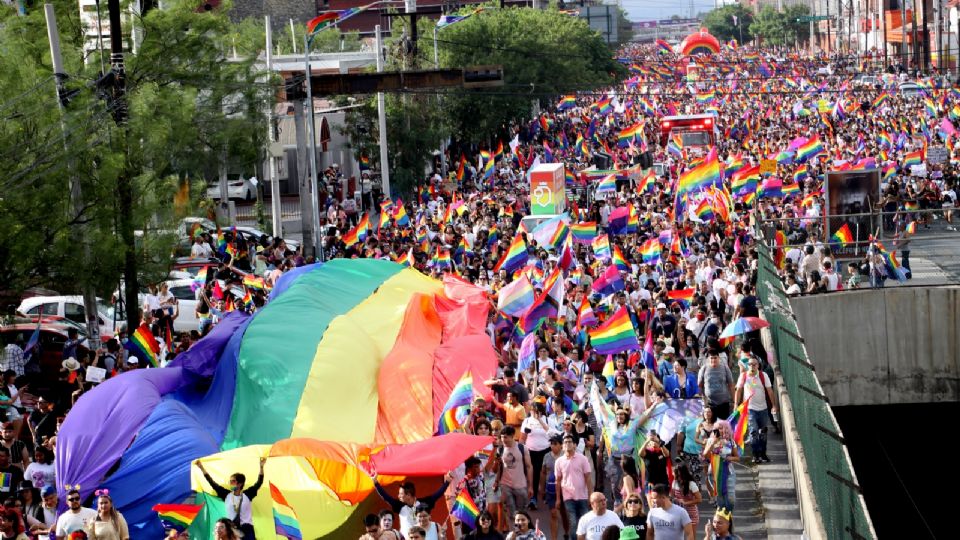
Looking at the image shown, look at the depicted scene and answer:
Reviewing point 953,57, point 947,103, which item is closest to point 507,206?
point 947,103

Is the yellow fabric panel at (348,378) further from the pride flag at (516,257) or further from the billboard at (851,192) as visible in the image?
the billboard at (851,192)

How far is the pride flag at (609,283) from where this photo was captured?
2212 centimetres

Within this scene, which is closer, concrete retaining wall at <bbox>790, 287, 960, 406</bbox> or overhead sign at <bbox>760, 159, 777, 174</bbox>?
concrete retaining wall at <bbox>790, 287, 960, 406</bbox>

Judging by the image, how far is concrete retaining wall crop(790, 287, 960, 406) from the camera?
1019 inches

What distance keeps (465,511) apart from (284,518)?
1.48 meters

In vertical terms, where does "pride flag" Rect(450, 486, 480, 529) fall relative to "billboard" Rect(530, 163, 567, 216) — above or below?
below

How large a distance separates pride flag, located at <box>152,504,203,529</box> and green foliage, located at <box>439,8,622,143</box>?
42.5 meters

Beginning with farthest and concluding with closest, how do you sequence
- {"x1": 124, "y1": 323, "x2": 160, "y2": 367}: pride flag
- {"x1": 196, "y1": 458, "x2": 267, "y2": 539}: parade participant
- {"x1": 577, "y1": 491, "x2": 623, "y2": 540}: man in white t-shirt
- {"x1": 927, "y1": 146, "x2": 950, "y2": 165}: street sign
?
{"x1": 927, "y1": 146, "x2": 950, "y2": 165}: street sign
{"x1": 124, "y1": 323, "x2": 160, "y2": 367}: pride flag
{"x1": 196, "y1": 458, "x2": 267, "y2": 539}: parade participant
{"x1": 577, "y1": 491, "x2": 623, "y2": 540}: man in white t-shirt

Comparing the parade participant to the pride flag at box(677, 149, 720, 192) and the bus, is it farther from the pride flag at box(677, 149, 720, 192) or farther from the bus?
the bus

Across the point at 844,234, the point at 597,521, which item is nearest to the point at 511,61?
the point at 844,234

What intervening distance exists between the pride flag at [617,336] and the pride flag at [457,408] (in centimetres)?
273

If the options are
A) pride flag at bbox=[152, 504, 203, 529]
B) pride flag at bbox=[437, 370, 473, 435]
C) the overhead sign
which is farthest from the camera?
the overhead sign

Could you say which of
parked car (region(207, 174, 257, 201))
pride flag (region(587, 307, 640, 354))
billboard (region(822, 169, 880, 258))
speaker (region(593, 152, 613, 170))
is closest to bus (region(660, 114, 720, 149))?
speaker (region(593, 152, 613, 170))

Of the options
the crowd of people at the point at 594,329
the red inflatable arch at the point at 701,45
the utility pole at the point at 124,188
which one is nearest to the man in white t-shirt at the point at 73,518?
the crowd of people at the point at 594,329
